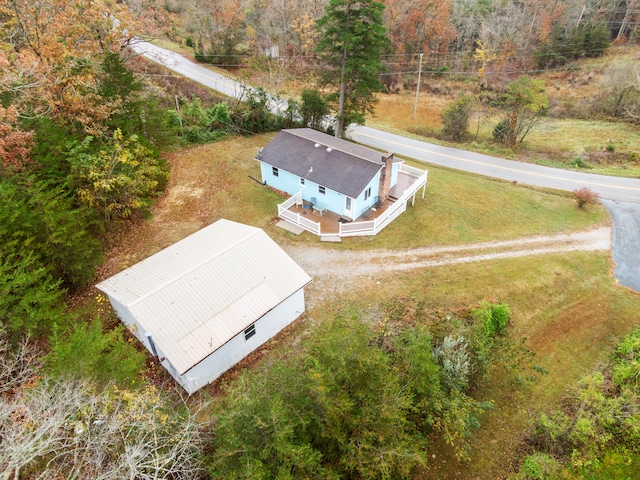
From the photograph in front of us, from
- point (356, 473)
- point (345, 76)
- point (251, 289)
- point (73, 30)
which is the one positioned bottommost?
point (356, 473)

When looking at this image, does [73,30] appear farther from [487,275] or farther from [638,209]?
[638,209]

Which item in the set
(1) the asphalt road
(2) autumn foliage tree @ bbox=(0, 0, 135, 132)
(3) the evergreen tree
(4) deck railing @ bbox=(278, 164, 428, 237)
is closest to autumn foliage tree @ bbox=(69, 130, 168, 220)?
(2) autumn foliage tree @ bbox=(0, 0, 135, 132)

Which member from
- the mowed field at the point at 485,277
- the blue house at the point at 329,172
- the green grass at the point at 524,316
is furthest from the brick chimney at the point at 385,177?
the green grass at the point at 524,316

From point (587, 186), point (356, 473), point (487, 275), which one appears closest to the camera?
point (356, 473)

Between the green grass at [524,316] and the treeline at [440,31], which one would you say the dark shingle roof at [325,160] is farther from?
the treeline at [440,31]

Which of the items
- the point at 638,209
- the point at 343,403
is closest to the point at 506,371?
the point at 343,403

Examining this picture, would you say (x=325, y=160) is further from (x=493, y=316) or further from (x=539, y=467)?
(x=539, y=467)

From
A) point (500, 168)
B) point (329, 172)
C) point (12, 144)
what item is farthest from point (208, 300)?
point (500, 168)
